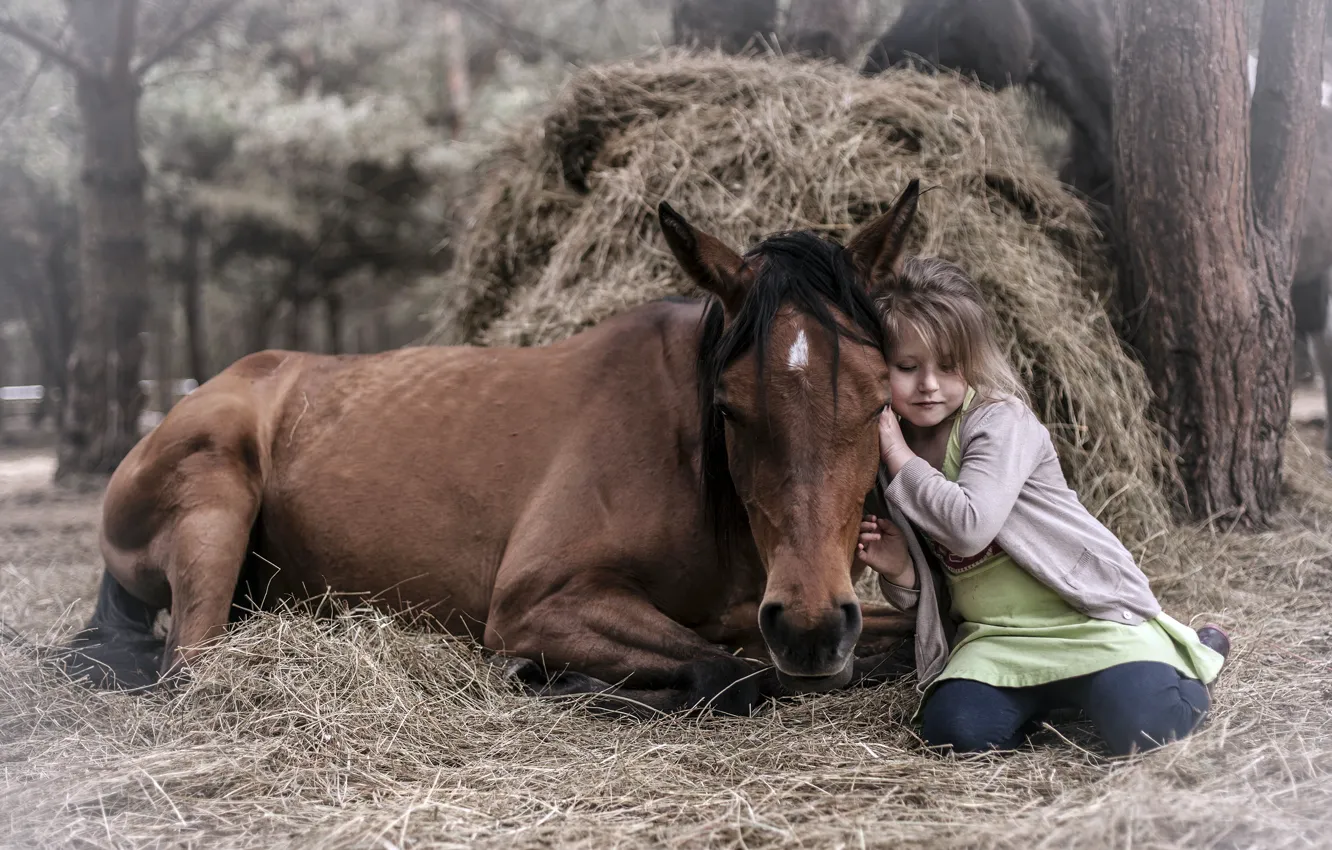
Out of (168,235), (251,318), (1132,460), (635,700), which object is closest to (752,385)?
(635,700)

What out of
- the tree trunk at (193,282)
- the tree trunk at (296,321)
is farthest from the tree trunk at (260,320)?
the tree trunk at (193,282)

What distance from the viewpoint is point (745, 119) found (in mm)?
4719

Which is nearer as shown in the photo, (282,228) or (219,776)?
(219,776)

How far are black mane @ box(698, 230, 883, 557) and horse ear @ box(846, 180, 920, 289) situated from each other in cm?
5

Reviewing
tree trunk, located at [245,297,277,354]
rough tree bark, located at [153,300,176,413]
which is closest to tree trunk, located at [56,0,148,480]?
rough tree bark, located at [153,300,176,413]

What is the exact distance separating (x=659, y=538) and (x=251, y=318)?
70.2ft

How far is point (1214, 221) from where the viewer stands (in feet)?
14.3

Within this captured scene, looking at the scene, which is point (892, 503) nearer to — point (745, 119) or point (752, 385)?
point (752, 385)

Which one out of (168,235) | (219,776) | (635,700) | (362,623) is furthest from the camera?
(168,235)

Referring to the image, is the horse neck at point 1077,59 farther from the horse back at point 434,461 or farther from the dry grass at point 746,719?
the horse back at point 434,461

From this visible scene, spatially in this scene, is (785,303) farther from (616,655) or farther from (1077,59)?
(1077,59)

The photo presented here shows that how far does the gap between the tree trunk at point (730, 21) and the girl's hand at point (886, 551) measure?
451cm

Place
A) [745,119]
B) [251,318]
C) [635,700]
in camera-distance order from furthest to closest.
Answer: [251,318] < [745,119] < [635,700]

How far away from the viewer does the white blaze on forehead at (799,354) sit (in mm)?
2316
